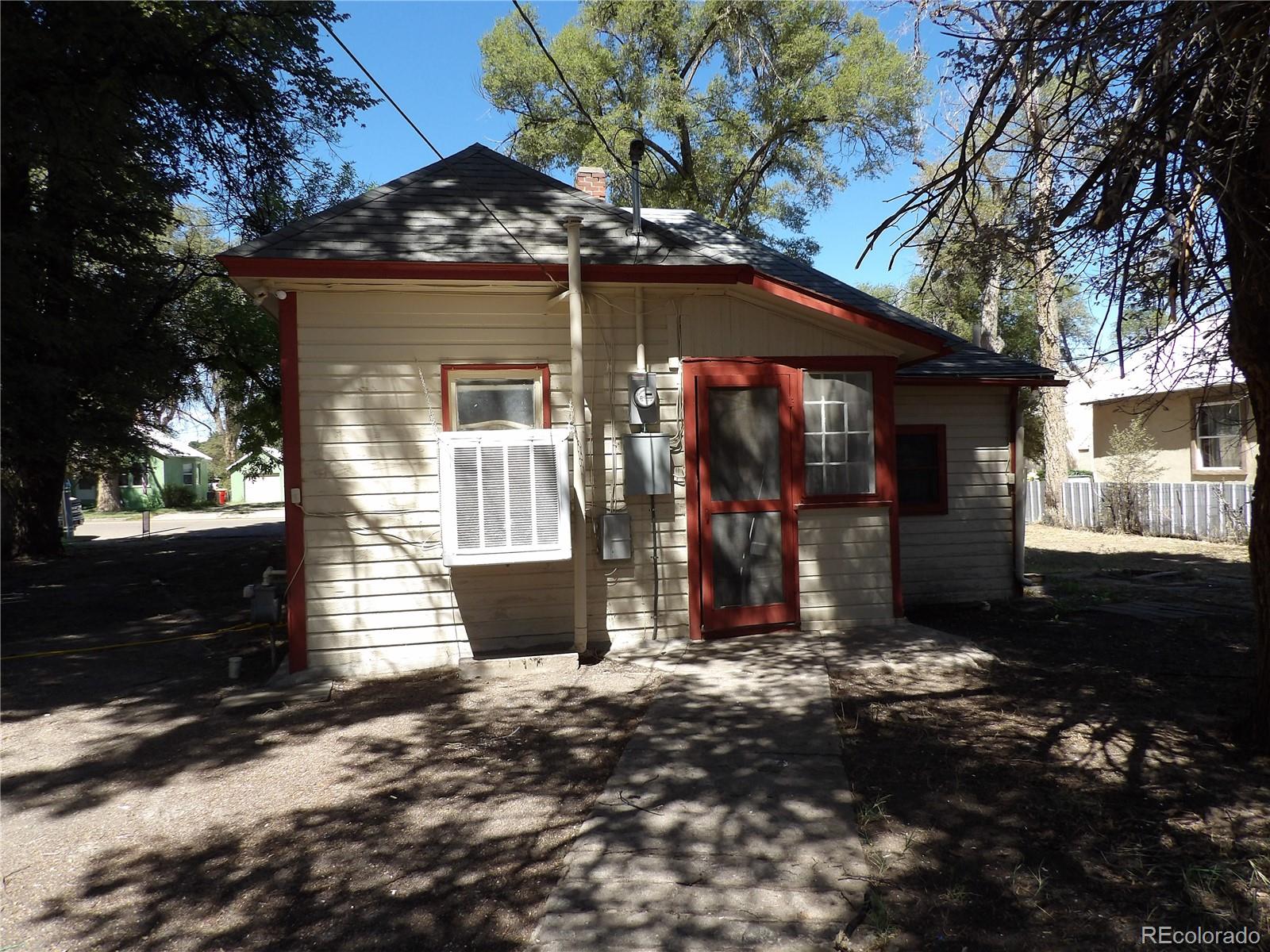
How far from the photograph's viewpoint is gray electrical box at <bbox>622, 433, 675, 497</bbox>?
667cm

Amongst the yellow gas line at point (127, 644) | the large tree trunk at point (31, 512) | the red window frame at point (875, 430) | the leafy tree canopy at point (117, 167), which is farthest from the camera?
the large tree trunk at point (31, 512)

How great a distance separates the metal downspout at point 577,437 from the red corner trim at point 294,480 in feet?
7.11

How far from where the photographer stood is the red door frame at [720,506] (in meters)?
7.08

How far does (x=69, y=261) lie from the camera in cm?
1113

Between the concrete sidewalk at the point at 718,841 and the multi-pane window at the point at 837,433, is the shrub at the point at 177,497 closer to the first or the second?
the multi-pane window at the point at 837,433

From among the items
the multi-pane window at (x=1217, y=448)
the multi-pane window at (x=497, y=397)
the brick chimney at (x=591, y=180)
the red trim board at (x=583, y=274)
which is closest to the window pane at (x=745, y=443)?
the red trim board at (x=583, y=274)

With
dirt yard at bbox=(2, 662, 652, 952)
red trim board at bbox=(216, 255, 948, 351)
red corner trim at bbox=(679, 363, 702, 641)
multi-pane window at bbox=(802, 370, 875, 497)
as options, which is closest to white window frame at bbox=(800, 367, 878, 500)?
multi-pane window at bbox=(802, 370, 875, 497)

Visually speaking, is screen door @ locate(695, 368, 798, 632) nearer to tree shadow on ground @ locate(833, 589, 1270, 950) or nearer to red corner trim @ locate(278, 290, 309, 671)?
tree shadow on ground @ locate(833, 589, 1270, 950)

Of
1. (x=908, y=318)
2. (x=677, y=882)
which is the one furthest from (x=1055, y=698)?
(x=908, y=318)

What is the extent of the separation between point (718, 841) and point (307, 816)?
203 cm

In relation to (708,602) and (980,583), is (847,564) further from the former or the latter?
(980,583)

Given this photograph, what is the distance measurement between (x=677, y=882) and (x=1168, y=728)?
347cm

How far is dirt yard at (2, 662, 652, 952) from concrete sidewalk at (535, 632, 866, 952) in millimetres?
187

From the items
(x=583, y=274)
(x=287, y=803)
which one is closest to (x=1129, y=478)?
(x=583, y=274)
